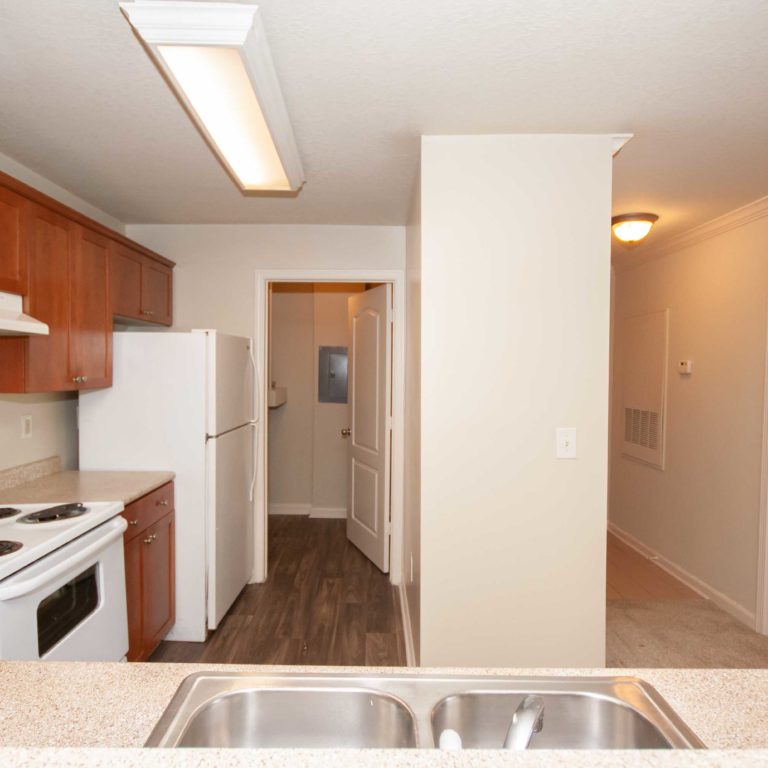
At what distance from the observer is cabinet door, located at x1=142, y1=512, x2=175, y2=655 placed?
2.45 m

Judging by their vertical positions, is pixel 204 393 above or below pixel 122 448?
above

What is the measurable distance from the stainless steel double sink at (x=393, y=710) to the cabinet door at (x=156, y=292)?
8.65 feet

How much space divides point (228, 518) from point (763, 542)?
3.06m

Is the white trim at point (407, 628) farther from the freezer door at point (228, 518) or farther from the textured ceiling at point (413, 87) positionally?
the textured ceiling at point (413, 87)

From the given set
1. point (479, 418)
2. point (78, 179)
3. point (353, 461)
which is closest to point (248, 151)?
point (78, 179)

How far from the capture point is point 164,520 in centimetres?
266

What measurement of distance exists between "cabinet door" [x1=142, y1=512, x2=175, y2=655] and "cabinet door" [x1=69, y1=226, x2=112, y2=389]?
80cm

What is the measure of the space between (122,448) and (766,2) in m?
3.11

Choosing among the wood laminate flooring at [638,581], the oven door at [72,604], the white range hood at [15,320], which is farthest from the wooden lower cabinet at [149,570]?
the wood laminate flooring at [638,581]

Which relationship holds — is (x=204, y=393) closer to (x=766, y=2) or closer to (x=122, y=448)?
(x=122, y=448)

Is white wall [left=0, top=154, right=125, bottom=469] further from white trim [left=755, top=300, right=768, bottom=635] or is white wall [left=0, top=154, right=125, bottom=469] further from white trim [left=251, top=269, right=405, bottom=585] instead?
white trim [left=755, top=300, right=768, bottom=635]

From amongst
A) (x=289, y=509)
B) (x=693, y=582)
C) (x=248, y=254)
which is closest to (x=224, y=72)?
(x=248, y=254)

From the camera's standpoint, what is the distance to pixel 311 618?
10.2ft

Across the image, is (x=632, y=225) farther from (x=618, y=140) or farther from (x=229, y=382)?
(x=229, y=382)
